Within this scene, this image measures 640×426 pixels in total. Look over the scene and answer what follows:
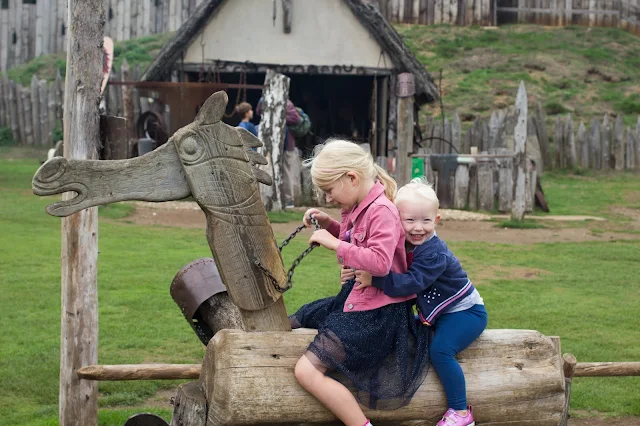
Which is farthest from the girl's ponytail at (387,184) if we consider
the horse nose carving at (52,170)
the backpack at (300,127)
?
the backpack at (300,127)

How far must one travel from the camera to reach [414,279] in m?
3.80

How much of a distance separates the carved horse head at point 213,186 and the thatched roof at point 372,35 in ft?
43.9

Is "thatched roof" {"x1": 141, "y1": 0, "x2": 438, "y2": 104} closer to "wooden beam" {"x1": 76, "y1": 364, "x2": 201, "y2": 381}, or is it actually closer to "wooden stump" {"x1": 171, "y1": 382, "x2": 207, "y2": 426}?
"wooden beam" {"x1": 76, "y1": 364, "x2": 201, "y2": 381}

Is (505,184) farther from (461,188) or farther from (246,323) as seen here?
(246,323)

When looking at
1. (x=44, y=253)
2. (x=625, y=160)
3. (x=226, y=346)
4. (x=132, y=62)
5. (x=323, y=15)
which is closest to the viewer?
(x=226, y=346)

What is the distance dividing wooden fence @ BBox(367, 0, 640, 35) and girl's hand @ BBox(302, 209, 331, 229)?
2458cm

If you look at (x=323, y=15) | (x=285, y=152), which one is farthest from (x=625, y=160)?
(x=285, y=152)

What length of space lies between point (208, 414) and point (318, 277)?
611 cm

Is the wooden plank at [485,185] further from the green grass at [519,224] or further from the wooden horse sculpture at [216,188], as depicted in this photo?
the wooden horse sculpture at [216,188]

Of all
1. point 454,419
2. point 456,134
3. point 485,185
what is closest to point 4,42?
point 456,134

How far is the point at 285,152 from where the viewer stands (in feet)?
49.9

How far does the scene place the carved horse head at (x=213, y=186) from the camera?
369 centimetres

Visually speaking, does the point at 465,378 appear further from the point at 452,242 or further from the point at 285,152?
the point at 285,152

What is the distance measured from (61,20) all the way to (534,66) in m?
13.9
